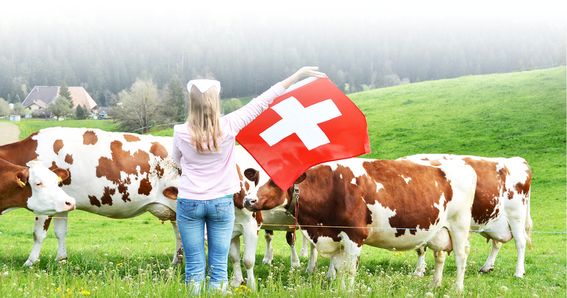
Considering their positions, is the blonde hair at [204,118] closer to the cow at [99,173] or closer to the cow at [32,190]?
the cow at [32,190]

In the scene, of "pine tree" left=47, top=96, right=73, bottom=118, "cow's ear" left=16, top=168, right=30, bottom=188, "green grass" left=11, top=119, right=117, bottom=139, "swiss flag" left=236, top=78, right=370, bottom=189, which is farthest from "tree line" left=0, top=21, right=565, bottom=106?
"swiss flag" left=236, top=78, right=370, bottom=189

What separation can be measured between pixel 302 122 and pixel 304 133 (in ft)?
0.51

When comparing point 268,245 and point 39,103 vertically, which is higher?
point 268,245

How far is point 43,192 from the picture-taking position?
8.95 meters

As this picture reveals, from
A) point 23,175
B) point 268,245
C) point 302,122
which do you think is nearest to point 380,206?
point 302,122

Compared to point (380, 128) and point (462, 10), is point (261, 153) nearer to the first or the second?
point (380, 128)

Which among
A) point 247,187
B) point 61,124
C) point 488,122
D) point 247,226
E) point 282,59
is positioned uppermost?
point 247,187

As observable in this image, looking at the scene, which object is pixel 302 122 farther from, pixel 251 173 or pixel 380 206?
pixel 380 206

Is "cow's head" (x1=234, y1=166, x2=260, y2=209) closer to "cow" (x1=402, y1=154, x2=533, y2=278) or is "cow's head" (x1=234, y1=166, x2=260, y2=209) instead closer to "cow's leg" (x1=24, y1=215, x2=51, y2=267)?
"cow" (x1=402, y1=154, x2=533, y2=278)

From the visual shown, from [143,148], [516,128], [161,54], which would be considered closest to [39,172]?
[143,148]

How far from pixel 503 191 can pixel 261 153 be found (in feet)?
20.6

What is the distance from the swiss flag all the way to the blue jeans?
135 cm

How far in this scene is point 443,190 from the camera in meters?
9.09

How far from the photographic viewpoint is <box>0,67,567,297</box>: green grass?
6430mm
